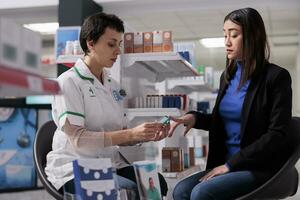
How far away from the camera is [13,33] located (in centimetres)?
99

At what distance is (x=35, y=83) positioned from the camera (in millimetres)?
985

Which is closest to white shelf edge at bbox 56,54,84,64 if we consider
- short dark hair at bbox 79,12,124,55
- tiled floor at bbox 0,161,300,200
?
short dark hair at bbox 79,12,124,55

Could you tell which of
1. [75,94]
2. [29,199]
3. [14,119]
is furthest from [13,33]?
[14,119]

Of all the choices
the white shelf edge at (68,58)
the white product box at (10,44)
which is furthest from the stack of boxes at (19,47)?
the white shelf edge at (68,58)

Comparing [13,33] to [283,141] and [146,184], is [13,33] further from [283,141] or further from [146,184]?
[283,141]

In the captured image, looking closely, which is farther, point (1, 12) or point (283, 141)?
point (1, 12)

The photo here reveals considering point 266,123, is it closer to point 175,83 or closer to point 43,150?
point 43,150

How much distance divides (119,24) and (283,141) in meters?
1.00

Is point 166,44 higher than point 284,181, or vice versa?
point 166,44

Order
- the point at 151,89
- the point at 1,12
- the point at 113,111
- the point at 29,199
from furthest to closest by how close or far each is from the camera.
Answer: the point at 1,12 → the point at 29,199 → the point at 151,89 → the point at 113,111

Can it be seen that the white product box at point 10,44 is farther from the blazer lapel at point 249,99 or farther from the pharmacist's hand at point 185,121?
the pharmacist's hand at point 185,121

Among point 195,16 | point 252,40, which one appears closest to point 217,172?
point 252,40

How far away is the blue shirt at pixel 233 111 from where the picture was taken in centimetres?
206

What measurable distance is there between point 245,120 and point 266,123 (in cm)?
9
